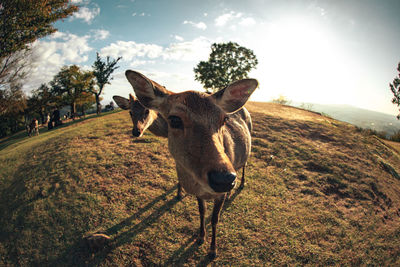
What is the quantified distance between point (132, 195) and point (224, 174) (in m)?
5.04

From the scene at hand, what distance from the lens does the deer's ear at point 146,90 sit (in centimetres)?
295

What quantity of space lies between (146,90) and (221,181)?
2.19 meters

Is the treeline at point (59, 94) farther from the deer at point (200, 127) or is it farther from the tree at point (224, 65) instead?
the deer at point (200, 127)

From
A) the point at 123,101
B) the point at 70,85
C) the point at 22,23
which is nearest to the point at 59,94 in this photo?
the point at 70,85

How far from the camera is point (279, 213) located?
5652 millimetres

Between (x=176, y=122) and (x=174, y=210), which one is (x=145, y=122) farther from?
(x=176, y=122)

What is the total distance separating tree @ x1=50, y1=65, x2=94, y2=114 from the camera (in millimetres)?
40062

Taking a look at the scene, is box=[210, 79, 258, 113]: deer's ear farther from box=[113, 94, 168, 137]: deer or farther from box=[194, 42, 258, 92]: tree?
box=[194, 42, 258, 92]: tree

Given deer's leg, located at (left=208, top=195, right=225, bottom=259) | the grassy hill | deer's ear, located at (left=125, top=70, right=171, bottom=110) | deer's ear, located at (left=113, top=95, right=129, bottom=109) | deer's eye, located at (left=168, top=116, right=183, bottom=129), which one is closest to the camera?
deer's eye, located at (left=168, top=116, right=183, bottom=129)

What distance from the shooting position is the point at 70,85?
40062mm

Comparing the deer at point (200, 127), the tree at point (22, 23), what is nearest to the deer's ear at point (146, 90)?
the deer at point (200, 127)

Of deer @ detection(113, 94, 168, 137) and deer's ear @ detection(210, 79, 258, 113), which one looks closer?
deer's ear @ detection(210, 79, 258, 113)

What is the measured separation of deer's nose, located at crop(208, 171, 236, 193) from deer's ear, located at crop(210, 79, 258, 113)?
1498mm

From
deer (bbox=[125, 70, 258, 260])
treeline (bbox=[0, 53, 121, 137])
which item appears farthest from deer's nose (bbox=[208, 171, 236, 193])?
treeline (bbox=[0, 53, 121, 137])
